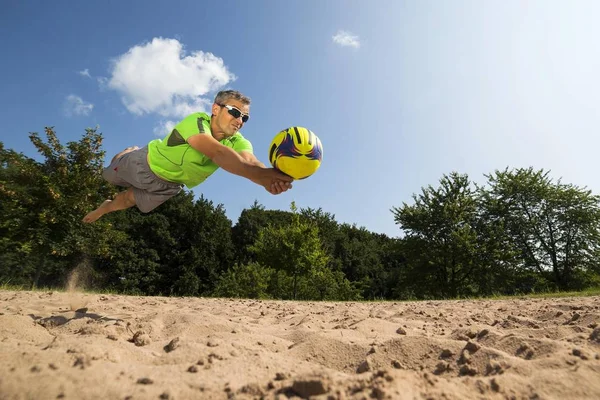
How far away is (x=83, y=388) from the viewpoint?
1555 millimetres

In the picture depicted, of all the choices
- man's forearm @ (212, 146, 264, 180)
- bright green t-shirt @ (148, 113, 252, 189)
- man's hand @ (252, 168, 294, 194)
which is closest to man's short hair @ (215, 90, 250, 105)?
bright green t-shirt @ (148, 113, 252, 189)

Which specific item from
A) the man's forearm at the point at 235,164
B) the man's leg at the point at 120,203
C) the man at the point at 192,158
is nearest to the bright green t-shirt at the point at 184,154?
the man at the point at 192,158

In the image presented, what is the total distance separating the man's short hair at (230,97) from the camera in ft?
14.9

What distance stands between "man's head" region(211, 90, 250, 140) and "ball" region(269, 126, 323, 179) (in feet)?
2.78

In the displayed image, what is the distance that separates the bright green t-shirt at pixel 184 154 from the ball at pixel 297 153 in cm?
89

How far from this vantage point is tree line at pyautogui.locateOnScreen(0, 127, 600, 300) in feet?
57.4

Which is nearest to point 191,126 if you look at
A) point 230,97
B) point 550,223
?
point 230,97

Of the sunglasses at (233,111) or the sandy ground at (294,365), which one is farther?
the sunglasses at (233,111)

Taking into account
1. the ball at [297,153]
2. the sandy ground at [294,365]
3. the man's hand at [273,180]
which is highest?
the ball at [297,153]

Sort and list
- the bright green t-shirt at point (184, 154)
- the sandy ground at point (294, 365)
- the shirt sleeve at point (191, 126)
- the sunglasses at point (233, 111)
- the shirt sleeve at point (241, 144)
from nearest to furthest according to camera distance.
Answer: the sandy ground at point (294, 365), the shirt sleeve at point (191, 126), the bright green t-shirt at point (184, 154), the sunglasses at point (233, 111), the shirt sleeve at point (241, 144)

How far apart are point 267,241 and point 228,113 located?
1876 centimetres

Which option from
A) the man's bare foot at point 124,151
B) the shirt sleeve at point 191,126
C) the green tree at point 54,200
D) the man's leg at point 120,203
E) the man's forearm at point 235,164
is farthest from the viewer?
the green tree at point 54,200

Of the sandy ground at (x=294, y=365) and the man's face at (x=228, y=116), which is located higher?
the man's face at (x=228, y=116)

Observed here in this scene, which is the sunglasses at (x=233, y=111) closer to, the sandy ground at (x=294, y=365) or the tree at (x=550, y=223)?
the sandy ground at (x=294, y=365)
